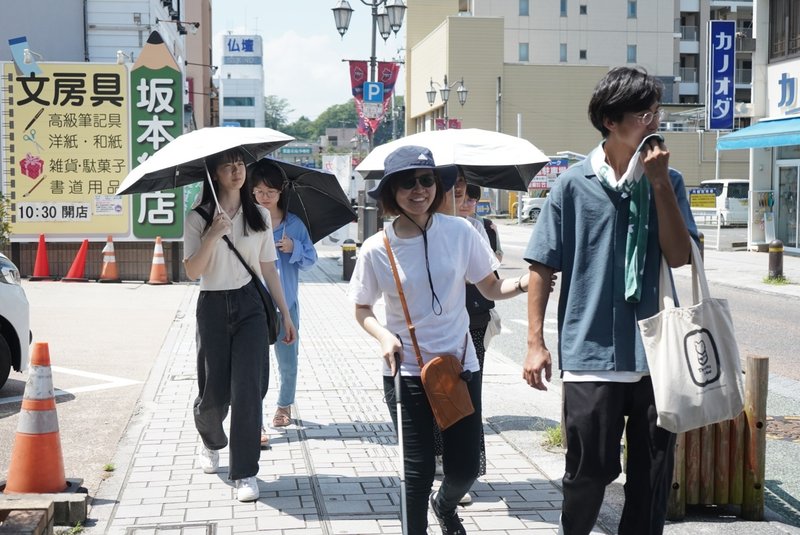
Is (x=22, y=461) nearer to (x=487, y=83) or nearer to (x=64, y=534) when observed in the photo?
(x=64, y=534)

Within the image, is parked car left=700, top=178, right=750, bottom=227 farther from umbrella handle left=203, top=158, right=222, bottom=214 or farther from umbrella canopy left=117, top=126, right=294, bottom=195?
umbrella handle left=203, top=158, right=222, bottom=214

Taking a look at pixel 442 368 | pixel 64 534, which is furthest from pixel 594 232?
pixel 64 534

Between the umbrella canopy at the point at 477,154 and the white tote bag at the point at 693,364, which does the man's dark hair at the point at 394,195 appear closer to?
the white tote bag at the point at 693,364

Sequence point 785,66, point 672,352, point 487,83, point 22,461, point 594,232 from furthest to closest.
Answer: point 487,83 → point 785,66 → point 22,461 → point 594,232 → point 672,352

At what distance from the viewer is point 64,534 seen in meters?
4.77

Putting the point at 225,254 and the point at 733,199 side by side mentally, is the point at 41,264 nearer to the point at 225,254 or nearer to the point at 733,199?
the point at 225,254

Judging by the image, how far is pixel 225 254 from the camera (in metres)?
5.44

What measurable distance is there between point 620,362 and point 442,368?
81 cm

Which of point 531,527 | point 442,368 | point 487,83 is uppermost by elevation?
point 487,83

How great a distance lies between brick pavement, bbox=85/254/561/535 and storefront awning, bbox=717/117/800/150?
17.9 metres

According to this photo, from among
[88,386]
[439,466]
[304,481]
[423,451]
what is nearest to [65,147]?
[88,386]

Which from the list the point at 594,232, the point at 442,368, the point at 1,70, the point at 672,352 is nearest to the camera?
the point at 672,352

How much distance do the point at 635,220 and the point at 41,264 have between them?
16859mm

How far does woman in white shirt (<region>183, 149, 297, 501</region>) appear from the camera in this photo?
5324 millimetres
